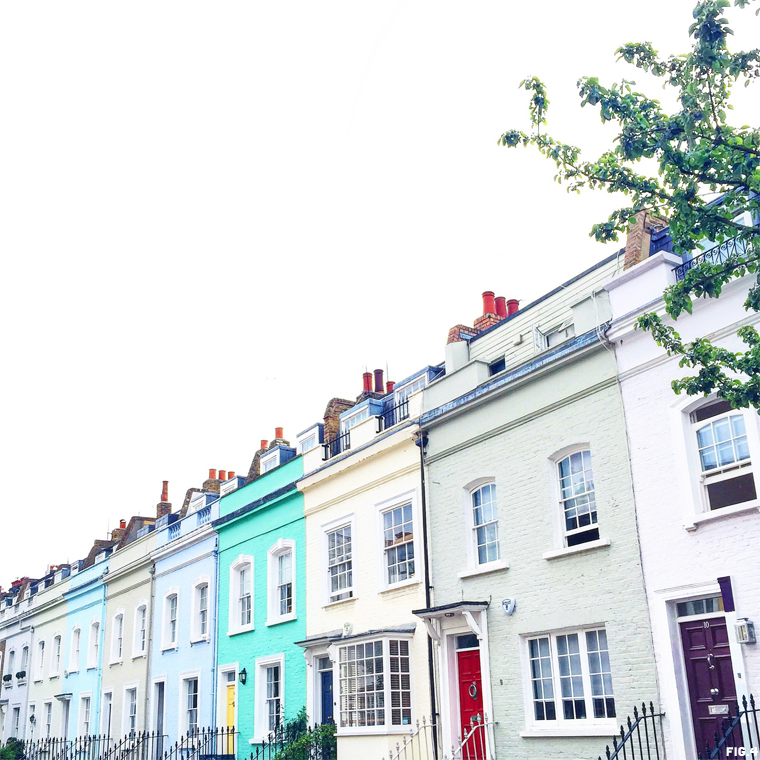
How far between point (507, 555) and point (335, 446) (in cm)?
757

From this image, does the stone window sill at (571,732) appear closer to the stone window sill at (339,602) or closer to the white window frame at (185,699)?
the stone window sill at (339,602)

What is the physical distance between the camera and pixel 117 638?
110 feet

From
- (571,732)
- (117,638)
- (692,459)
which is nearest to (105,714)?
(117,638)

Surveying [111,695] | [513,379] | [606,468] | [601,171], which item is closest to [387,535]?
[513,379]

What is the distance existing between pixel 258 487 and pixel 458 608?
10.2 m

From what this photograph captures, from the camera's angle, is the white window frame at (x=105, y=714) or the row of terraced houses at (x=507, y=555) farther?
the white window frame at (x=105, y=714)

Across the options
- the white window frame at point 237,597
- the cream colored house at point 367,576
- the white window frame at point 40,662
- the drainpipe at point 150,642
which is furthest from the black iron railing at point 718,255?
the white window frame at point 40,662

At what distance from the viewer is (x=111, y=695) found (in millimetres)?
32844

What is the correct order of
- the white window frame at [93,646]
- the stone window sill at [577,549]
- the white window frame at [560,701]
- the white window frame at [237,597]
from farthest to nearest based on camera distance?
1. the white window frame at [93,646]
2. the white window frame at [237,597]
3. the stone window sill at [577,549]
4. the white window frame at [560,701]

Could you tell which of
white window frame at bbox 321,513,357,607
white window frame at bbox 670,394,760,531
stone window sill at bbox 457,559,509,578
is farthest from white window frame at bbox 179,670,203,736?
white window frame at bbox 670,394,760,531

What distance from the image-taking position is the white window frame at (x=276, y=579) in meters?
23.1

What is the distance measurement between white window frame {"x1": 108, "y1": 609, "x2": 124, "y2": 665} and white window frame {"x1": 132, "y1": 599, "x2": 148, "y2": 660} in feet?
4.12

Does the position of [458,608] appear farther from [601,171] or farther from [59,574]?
[59,574]

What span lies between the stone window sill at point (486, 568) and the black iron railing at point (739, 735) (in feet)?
15.8
